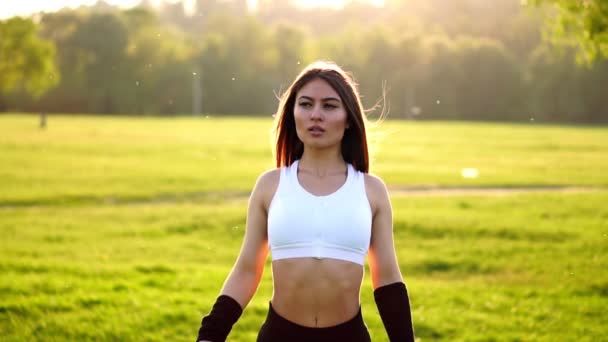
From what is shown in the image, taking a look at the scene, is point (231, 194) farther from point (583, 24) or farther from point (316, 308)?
point (316, 308)

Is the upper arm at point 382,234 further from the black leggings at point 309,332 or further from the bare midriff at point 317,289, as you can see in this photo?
the black leggings at point 309,332

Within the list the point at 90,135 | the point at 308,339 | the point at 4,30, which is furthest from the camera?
the point at 4,30

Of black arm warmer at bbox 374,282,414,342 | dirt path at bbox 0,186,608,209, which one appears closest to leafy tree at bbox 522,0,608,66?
black arm warmer at bbox 374,282,414,342

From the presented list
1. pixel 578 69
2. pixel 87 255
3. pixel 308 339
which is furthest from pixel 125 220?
pixel 578 69

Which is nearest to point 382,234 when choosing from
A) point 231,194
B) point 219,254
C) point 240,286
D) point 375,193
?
point 375,193

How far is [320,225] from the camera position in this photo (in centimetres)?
306

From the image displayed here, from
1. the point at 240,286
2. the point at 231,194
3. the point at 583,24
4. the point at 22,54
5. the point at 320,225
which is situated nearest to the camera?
the point at 320,225

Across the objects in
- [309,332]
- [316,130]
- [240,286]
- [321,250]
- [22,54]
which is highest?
[22,54]

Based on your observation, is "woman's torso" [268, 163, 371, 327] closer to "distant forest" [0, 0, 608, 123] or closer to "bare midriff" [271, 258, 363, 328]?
Answer: "bare midriff" [271, 258, 363, 328]

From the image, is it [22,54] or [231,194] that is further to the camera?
[22,54]

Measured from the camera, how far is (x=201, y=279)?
8797 mm

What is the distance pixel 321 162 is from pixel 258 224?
36cm

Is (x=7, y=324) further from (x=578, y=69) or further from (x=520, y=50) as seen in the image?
(x=520, y=50)

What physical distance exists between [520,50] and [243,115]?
37.6m
